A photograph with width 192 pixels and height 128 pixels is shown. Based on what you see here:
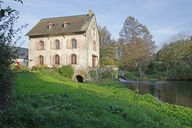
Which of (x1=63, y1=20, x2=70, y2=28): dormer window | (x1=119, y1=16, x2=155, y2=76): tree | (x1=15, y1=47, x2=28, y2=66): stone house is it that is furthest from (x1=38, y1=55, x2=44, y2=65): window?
(x1=15, y1=47, x2=28, y2=66): stone house

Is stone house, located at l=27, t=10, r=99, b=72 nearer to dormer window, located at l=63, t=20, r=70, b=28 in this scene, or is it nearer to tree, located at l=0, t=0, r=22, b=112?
dormer window, located at l=63, t=20, r=70, b=28

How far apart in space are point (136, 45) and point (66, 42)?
28.3 m

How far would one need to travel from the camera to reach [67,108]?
968cm

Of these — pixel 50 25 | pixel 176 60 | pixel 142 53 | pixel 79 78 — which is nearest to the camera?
pixel 79 78

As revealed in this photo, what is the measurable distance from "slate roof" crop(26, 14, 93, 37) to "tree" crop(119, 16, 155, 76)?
82.6 feet

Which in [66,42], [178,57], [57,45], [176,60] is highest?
[66,42]

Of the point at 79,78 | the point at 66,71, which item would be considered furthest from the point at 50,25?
the point at 79,78

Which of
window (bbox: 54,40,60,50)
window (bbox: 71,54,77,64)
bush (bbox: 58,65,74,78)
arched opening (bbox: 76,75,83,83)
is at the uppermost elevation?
window (bbox: 54,40,60,50)

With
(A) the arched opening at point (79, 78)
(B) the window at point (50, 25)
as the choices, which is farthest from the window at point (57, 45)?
(A) the arched opening at point (79, 78)

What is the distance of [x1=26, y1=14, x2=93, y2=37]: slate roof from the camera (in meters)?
46.2

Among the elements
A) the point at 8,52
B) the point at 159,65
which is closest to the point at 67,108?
the point at 8,52

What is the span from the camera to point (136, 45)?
7131cm

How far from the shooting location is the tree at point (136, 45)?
233 feet

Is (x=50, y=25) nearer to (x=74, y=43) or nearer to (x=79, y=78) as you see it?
(x=74, y=43)
